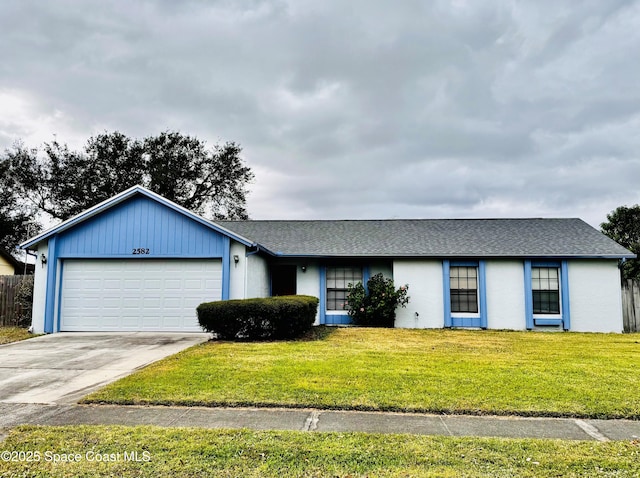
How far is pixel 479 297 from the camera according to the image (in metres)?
14.3

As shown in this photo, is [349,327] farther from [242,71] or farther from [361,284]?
[242,71]

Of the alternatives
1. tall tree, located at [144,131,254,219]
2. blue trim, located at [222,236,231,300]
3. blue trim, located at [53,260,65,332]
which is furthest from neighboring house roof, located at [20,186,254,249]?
tall tree, located at [144,131,254,219]

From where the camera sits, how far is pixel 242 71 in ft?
44.6

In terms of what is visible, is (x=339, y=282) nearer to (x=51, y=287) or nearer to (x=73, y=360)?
(x=73, y=360)

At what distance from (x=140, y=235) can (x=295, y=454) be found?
35.4ft

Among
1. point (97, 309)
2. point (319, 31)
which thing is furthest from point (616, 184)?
point (97, 309)

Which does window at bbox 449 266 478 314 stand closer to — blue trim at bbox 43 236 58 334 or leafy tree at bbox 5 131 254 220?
blue trim at bbox 43 236 58 334

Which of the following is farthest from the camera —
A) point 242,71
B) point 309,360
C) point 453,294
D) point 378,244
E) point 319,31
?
point 378,244

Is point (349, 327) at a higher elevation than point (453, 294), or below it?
below

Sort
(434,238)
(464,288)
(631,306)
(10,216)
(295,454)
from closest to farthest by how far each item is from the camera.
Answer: (295,454), (631,306), (464,288), (434,238), (10,216)

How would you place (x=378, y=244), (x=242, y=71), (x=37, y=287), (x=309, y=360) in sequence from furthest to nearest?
1. (x=378, y=244)
2. (x=242, y=71)
3. (x=37, y=287)
4. (x=309, y=360)

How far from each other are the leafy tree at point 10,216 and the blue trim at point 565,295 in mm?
35519

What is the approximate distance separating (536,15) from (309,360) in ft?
35.5

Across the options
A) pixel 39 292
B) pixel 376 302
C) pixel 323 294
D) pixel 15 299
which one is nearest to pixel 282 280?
pixel 323 294
